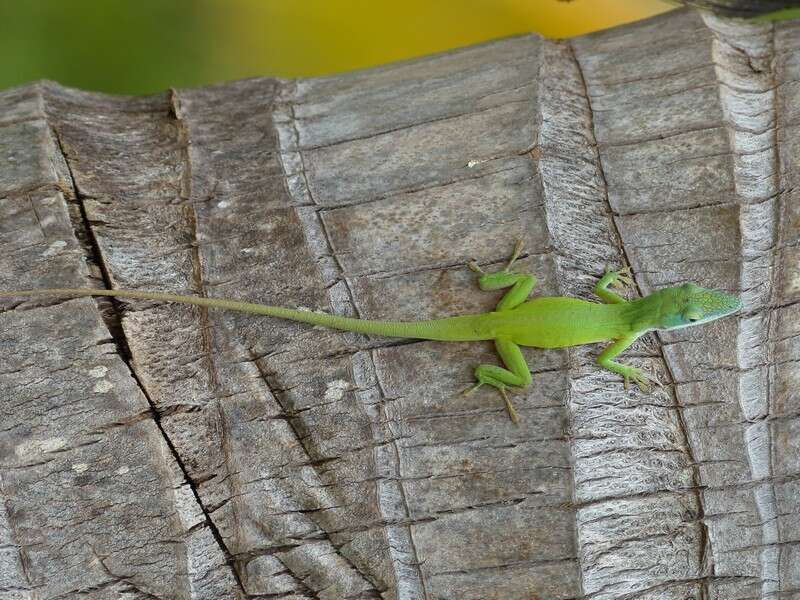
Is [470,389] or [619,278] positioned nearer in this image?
[470,389]

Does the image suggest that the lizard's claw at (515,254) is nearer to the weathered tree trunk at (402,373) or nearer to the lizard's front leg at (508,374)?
the weathered tree trunk at (402,373)

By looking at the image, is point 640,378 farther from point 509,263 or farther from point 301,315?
point 301,315

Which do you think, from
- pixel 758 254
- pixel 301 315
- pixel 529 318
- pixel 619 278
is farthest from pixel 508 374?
pixel 758 254

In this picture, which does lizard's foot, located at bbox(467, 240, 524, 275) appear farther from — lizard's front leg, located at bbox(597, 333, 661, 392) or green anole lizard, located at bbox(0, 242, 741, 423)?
lizard's front leg, located at bbox(597, 333, 661, 392)

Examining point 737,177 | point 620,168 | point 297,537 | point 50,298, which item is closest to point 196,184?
point 50,298

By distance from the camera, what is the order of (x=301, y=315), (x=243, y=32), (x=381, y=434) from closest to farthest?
(x=381, y=434) → (x=301, y=315) → (x=243, y=32)

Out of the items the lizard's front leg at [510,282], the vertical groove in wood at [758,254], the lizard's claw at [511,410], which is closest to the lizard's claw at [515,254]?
the lizard's front leg at [510,282]

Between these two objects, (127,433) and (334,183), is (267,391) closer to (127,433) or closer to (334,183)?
(127,433)
